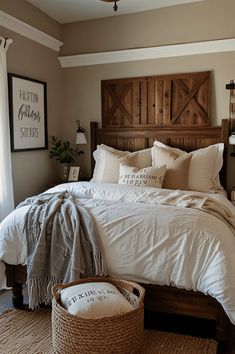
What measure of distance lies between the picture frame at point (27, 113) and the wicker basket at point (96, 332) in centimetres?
212

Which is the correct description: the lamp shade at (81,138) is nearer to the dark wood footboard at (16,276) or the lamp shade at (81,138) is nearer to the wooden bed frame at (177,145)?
the wooden bed frame at (177,145)

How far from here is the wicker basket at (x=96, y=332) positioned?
1858mm

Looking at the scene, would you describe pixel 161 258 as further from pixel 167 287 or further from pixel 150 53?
pixel 150 53

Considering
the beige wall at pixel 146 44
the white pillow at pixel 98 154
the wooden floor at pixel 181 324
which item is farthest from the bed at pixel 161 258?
the beige wall at pixel 146 44

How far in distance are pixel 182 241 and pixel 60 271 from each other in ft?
2.98

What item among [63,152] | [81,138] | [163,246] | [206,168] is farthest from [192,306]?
[63,152]

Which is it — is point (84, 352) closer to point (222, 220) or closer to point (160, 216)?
point (160, 216)

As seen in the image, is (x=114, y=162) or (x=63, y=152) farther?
(x=63, y=152)

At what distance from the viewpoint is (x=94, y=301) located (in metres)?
1.95

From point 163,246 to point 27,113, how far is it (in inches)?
91.9

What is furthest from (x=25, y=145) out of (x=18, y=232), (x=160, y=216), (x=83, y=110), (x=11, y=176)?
(x=160, y=216)

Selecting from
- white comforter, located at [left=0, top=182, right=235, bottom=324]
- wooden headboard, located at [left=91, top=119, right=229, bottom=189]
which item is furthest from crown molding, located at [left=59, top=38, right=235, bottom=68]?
white comforter, located at [left=0, top=182, right=235, bottom=324]

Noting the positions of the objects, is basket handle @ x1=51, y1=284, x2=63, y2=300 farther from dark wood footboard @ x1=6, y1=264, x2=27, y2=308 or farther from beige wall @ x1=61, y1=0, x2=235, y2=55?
beige wall @ x1=61, y1=0, x2=235, y2=55

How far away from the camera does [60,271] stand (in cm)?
242
